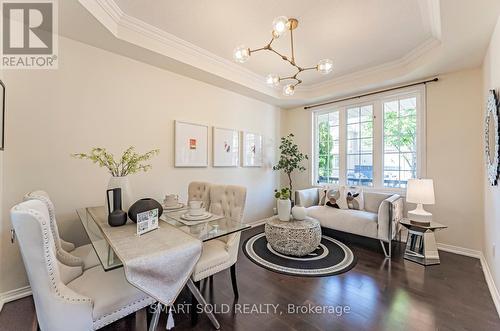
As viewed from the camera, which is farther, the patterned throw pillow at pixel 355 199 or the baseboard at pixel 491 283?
the patterned throw pillow at pixel 355 199

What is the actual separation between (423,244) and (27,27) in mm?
5065

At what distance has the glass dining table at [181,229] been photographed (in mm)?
1256

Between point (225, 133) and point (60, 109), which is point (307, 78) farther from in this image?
point (60, 109)

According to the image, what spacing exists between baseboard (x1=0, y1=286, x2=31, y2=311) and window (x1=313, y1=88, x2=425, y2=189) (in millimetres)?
4575

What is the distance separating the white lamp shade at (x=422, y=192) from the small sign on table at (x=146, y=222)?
3113 mm

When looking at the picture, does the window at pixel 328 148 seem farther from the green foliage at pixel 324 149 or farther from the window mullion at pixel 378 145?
the window mullion at pixel 378 145

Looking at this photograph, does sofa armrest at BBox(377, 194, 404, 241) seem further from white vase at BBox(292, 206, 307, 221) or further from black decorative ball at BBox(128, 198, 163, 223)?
black decorative ball at BBox(128, 198, 163, 223)

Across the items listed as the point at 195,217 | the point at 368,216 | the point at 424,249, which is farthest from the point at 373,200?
Result: the point at 195,217

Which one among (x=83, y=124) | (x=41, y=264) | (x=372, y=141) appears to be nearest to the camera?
(x=41, y=264)

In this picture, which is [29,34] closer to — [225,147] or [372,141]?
[225,147]

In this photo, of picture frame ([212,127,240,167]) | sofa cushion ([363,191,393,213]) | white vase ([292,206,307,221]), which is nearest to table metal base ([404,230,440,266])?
sofa cushion ([363,191,393,213])

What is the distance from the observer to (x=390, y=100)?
12.2 ft

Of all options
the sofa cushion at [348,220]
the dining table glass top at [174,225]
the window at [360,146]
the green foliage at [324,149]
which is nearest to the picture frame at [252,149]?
the green foliage at [324,149]

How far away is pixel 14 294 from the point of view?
198 cm
